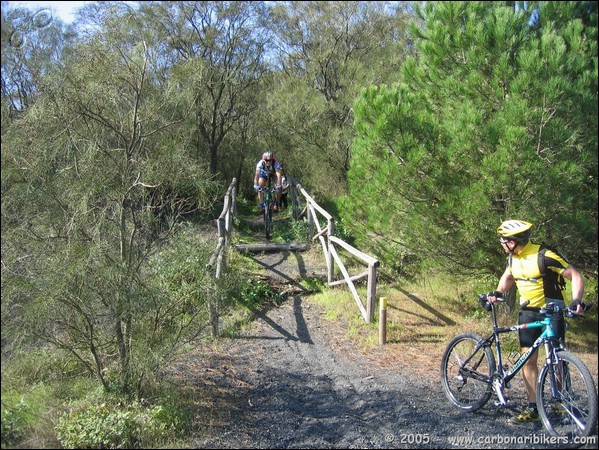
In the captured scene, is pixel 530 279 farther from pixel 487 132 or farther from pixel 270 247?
pixel 270 247

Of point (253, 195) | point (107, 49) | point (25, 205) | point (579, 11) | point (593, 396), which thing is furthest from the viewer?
point (253, 195)

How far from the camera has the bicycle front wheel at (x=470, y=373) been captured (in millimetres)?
4469

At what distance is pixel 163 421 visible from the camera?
4117mm

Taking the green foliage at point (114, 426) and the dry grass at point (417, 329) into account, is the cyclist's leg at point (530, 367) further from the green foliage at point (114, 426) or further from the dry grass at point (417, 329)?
the green foliage at point (114, 426)

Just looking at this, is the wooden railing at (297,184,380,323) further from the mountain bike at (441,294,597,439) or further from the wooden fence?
the mountain bike at (441,294,597,439)

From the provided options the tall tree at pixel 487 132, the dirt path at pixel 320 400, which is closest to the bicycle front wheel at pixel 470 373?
the dirt path at pixel 320 400

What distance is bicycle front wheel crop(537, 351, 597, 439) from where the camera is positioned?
3662 millimetres

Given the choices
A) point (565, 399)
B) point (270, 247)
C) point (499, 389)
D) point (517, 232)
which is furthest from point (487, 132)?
point (270, 247)

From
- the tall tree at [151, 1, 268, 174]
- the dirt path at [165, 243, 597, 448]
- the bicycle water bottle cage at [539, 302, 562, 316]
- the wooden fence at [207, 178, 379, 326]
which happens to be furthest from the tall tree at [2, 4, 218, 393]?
the tall tree at [151, 1, 268, 174]

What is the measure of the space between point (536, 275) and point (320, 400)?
2.28m

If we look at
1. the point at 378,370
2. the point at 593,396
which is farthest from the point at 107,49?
the point at 593,396

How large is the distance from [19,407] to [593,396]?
3.92 m

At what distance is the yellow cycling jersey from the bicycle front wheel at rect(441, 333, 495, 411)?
0.64m

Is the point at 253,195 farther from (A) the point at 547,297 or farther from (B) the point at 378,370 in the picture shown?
(A) the point at 547,297
